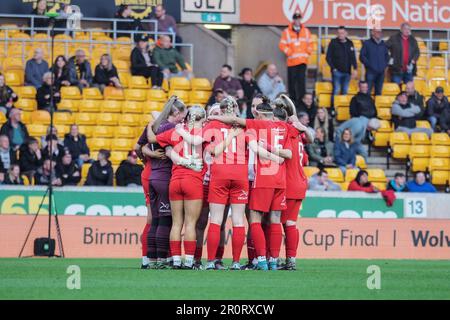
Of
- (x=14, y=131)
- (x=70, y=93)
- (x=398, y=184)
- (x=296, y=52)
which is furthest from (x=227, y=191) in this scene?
(x=296, y=52)

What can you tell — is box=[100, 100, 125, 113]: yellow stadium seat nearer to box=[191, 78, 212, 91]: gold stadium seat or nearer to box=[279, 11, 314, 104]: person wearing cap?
box=[191, 78, 212, 91]: gold stadium seat

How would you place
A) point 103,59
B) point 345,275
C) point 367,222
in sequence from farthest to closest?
point 103,59
point 367,222
point 345,275

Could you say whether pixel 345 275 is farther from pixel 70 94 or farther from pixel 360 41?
pixel 360 41

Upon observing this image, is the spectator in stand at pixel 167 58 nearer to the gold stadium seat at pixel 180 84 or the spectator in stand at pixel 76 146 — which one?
the gold stadium seat at pixel 180 84

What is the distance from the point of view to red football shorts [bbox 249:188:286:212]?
46.4 feet

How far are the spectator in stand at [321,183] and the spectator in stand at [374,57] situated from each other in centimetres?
398

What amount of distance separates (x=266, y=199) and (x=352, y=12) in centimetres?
1440

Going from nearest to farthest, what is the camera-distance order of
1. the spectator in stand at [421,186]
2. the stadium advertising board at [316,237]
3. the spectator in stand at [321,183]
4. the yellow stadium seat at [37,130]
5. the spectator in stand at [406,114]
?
1. the stadium advertising board at [316,237]
2. the spectator in stand at [321,183]
3. the yellow stadium seat at [37,130]
4. the spectator in stand at [421,186]
5. the spectator in stand at [406,114]

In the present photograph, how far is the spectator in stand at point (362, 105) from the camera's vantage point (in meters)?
25.0

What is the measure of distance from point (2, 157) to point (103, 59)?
3.59 m

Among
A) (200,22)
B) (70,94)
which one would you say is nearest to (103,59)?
(70,94)

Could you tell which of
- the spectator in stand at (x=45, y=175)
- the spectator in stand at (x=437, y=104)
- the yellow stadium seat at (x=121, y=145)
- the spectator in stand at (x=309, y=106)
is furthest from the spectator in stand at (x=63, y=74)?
the spectator in stand at (x=437, y=104)

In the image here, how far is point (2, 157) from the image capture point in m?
21.6
